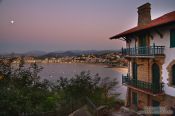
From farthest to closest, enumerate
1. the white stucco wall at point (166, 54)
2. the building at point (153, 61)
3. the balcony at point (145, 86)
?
the balcony at point (145, 86), the building at point (153, 61), the white stucco wall at point (166, 54)

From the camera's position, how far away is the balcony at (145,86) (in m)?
17.1

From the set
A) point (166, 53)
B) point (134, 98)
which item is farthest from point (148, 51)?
point (134, 98)

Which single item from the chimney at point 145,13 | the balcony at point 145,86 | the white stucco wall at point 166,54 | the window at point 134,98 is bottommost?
the window at point 134,98

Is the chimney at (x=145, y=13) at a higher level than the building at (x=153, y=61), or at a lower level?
higher

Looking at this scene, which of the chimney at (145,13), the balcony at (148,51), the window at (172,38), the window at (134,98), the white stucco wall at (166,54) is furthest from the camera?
the window at (134,98)

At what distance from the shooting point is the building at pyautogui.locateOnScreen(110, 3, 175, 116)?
16.1 meters

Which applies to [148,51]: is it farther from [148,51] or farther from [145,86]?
[145,86]

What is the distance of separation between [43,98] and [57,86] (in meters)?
7.25

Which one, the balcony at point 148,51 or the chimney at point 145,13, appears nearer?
the balcony at point 148,51

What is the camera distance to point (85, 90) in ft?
73.6

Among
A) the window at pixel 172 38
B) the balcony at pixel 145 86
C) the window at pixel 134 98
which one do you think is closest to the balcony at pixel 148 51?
the window at pixel 172 38

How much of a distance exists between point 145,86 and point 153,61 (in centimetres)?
225

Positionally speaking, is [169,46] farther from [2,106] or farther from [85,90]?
[2,106]

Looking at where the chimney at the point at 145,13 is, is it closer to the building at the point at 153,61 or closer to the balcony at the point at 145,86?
the building at the point at 153,61
